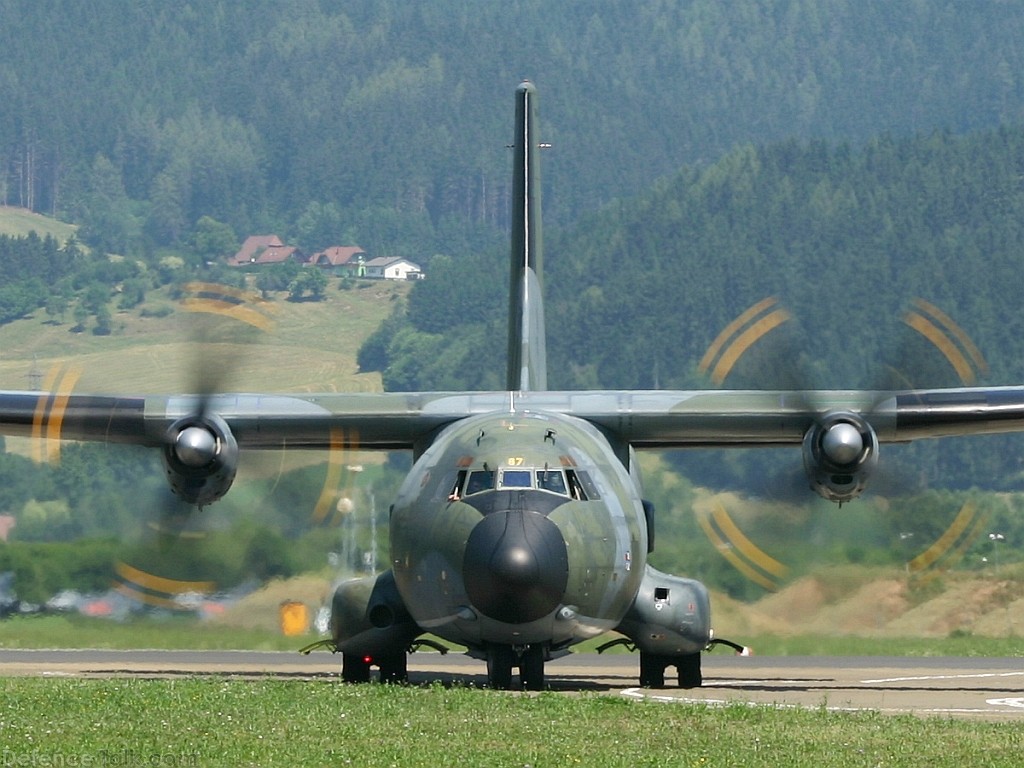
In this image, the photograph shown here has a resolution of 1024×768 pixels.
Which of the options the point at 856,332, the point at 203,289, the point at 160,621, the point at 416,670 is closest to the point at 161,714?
the point at 203,289

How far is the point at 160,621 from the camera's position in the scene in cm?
3612

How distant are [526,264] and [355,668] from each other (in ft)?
26.6

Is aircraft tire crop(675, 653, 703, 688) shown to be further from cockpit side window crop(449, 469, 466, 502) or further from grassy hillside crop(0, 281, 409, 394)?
grassy hillside crop(0, 281, 409, 394)

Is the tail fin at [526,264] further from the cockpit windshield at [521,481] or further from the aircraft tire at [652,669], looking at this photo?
the cockpit windshield at [521,481]

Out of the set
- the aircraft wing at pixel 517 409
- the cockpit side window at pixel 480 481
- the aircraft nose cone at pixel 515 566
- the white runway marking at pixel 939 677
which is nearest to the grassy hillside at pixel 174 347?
the white runway marking at pixel 939 677

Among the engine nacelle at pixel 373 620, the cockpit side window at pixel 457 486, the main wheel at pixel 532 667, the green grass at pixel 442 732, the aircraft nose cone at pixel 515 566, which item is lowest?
the green grass at pixel 442 732

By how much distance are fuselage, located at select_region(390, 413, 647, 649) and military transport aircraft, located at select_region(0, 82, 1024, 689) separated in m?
0.02

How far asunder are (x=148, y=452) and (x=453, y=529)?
29.4 feet

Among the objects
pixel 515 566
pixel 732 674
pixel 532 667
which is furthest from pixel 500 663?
pixel 732 674

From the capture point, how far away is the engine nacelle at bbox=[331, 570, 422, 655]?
24.1 m

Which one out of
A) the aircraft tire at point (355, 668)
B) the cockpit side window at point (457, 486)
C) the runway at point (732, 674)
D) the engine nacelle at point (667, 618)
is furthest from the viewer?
the aircraft tire at point (355, 668)

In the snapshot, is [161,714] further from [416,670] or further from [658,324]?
[658,324]

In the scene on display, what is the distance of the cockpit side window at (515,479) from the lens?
21406 millimetres

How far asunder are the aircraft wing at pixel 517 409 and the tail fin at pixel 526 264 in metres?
2.64
